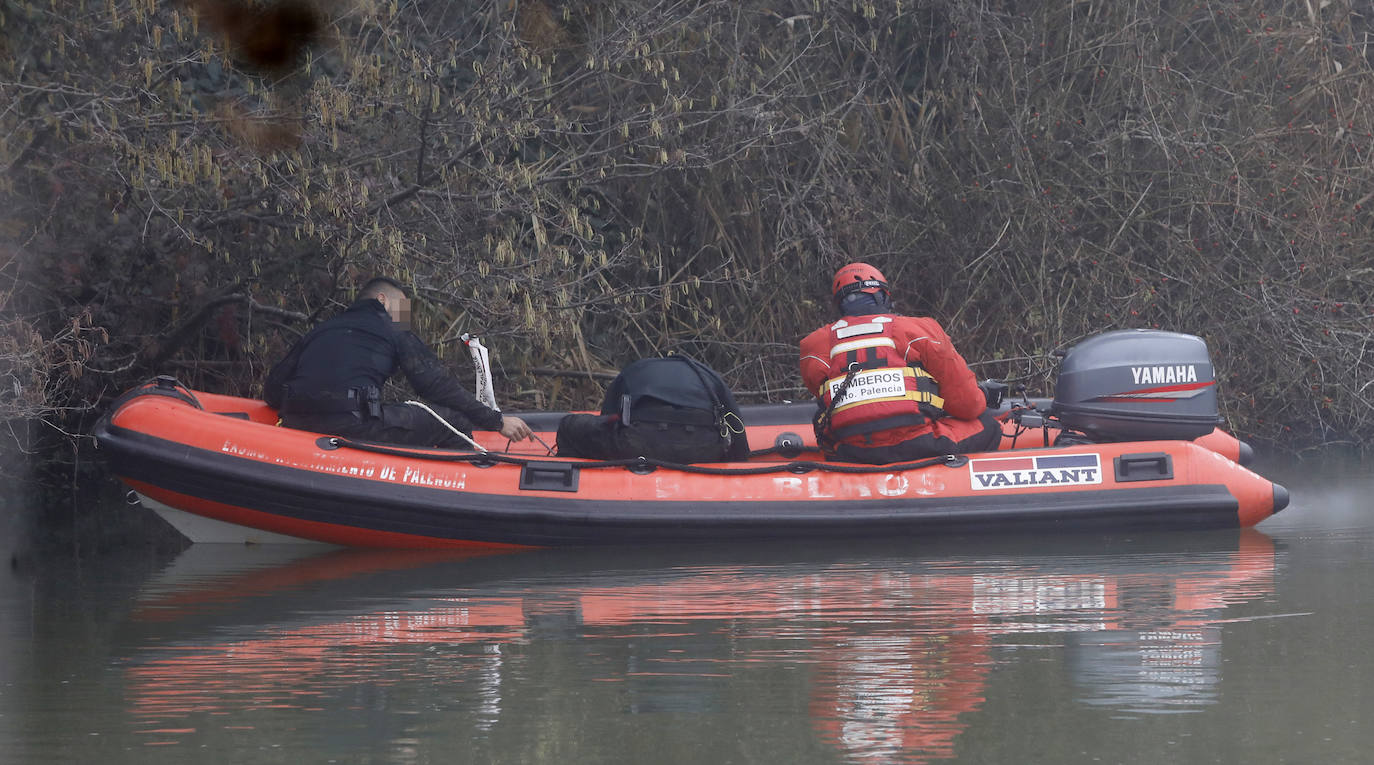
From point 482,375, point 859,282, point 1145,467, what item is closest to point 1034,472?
point 1145,467

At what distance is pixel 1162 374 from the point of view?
6.70 meters

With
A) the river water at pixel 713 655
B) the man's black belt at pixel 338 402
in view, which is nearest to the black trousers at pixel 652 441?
the river water at pixel 713 655

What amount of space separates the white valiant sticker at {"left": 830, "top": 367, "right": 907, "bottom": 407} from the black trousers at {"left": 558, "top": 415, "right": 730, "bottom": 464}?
1.95 feet

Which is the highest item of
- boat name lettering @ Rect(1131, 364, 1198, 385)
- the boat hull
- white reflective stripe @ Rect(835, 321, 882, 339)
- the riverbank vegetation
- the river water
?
the riverbank vegetation

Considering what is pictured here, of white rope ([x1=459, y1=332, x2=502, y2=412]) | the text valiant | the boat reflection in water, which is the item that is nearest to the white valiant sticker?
the text valiant

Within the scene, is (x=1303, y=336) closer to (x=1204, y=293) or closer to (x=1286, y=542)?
(x=1204, y=293)

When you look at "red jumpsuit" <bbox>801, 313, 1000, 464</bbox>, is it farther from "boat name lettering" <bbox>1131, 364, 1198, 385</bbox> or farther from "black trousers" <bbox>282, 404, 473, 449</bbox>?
"black trousers" <bbox>282, 404, 473, 449</bbox>

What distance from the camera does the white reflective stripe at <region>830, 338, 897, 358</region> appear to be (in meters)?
6.60

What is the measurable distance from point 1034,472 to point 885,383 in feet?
2.24

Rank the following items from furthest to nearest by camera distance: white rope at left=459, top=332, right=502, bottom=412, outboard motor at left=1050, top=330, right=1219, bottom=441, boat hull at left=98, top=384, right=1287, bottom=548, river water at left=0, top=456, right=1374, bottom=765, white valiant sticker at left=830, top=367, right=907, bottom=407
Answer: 1. white rope at left=459, top=332, right=502, bottom=412
2. outboard motor at left=1050, top=330, right=1219, bottom=441
3. white valiant sticker at left=830, top=367, right=907, bottom=407
4. boat hull at left=98, top=384, right=1287, bottom=548
5. river water at left=0, top=456, right=1374, bottom=765

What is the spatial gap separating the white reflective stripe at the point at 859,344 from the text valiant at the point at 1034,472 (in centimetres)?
59

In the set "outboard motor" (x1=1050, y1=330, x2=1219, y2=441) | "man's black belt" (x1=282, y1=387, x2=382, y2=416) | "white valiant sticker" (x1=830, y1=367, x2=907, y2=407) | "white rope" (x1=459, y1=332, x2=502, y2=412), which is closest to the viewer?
"white valiant sticker" (x1=830, y1=367, x2=907, y2=407)

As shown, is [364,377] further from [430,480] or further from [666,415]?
[666,415]

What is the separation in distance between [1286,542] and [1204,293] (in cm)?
397
